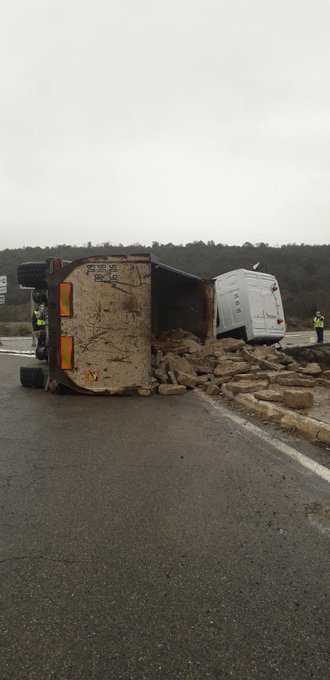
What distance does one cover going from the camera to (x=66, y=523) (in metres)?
2.61

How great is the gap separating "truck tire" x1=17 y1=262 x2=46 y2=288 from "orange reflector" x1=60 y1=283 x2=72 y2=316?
192cm

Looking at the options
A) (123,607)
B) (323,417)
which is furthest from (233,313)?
(123,607)

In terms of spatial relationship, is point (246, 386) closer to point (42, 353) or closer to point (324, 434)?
point (324, 434)

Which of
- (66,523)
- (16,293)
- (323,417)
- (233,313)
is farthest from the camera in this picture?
(16,293)

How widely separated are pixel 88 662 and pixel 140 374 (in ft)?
17.0

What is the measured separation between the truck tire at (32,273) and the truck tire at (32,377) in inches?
72.0

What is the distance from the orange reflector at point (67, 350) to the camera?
21.9 ft

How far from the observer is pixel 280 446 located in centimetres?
416

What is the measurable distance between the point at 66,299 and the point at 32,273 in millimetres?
2187

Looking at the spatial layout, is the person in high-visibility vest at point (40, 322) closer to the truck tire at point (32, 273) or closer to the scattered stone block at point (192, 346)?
the truck tire at point (32, 273)

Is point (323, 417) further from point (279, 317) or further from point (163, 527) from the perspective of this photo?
point (279, 317)

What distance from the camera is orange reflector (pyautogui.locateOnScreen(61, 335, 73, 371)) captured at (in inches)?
263

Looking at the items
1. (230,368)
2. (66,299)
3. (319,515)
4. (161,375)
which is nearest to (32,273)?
(66,299)

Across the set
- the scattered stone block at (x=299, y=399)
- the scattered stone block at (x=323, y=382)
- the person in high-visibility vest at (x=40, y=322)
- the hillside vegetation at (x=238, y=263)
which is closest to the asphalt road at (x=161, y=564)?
the scattered stone block at (x=299, y=399)
